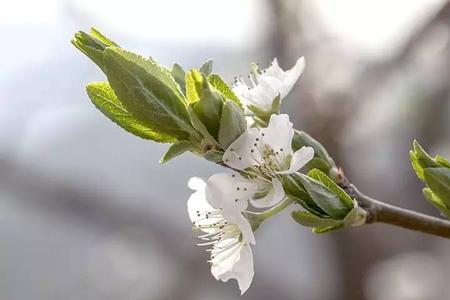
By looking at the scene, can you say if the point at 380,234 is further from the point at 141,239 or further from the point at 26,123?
the point at 26,123

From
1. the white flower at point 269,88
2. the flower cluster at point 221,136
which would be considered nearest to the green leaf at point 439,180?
the flower cluster at point 221,136

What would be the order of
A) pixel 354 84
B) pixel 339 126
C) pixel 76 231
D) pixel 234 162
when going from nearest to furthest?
pixel 234 162, pixel 339 126, pixel 354 84, pixel 76 231

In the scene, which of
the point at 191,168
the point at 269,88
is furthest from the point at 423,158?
the point at 191,168

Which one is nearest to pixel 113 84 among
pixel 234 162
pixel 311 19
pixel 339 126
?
pixel 234 162

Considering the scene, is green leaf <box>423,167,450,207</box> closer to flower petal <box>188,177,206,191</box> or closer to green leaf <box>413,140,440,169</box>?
green leaf <box>413,140,440,169</box>

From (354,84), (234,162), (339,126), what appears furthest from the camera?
(354,84)

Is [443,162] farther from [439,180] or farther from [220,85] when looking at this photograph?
[220,85]

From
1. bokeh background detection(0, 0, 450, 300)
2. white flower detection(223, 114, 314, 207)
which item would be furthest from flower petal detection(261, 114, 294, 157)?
bokeh background detection(0, 0, 450, 300)
